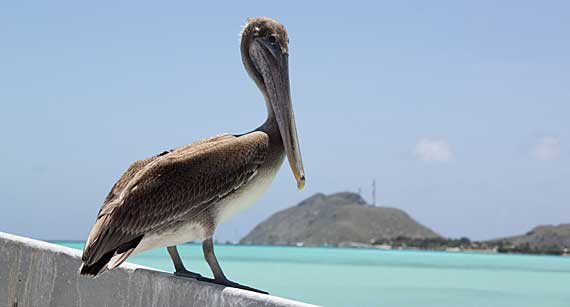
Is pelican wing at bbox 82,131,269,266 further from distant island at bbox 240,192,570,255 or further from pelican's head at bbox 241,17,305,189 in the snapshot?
distant island at bbox 240,192,570,255

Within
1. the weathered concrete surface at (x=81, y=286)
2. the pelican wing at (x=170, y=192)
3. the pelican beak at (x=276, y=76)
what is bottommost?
the weathered concrete surface at (x=81, y=286)

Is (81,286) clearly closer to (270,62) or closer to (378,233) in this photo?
(270,62)

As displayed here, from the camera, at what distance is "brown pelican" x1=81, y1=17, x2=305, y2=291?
13.2 ft

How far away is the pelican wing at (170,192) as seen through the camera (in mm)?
4016

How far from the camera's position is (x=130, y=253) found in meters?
4.02

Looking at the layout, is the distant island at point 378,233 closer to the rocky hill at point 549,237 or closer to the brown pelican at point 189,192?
the rocky hill at point 549,237

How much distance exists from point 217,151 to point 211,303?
746 mm

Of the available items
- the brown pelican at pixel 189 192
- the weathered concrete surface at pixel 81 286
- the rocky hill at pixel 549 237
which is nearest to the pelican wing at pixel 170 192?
the brown pelican at pixel 189 192

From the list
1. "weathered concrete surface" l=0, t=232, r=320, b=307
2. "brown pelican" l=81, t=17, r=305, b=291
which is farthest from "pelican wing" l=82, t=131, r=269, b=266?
"weathered concrete surface" l=0, t=232, r=320, b=307

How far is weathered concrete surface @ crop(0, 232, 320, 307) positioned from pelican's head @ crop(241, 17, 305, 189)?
2.99 feet

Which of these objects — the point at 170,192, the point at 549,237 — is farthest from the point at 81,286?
the point at 549,237

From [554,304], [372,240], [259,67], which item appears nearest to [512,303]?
[554,304]

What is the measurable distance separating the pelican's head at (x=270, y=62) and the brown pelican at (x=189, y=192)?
13 millimetres

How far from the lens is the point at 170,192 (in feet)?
13.3
